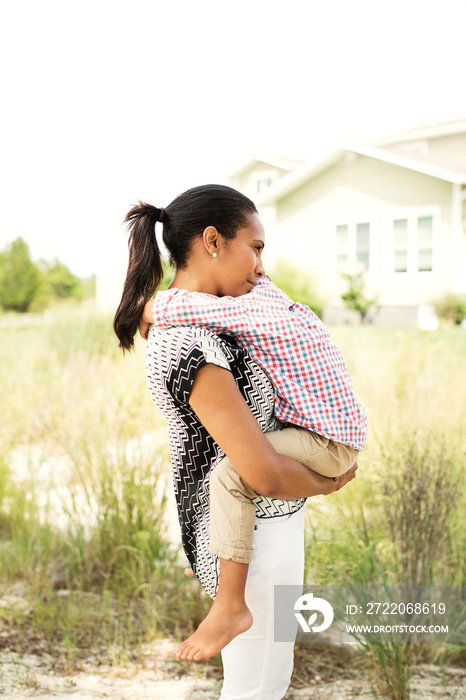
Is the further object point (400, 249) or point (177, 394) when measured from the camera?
point (400, 249)

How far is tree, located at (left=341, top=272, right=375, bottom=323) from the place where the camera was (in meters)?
7.31

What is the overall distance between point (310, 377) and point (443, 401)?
6.85ft

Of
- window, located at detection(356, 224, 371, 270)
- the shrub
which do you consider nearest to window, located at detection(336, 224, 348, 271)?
window, located at detection(356, 224, 371, 270)

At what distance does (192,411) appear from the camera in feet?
3.26

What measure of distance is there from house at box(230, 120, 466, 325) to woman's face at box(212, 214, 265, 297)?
18.9 ft

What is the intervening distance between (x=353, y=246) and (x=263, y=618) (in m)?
7.05

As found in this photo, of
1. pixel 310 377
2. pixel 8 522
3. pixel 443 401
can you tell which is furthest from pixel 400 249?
Answer: pixel 310 377

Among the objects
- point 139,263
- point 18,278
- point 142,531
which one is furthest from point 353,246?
point 18,278

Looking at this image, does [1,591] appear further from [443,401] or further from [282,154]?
[282,154]

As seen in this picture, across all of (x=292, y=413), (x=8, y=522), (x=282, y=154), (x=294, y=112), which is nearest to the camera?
(x=292, y=413)

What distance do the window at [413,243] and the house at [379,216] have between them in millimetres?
12

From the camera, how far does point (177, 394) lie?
939 mm

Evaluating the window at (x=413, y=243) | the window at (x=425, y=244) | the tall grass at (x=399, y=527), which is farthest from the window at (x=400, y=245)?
the tall grass at (x=399, y=527)

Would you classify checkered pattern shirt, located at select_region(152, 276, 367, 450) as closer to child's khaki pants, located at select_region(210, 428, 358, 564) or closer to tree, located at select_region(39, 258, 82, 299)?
child's khaki pants, located at select_region(210, 428, 358, 564)
